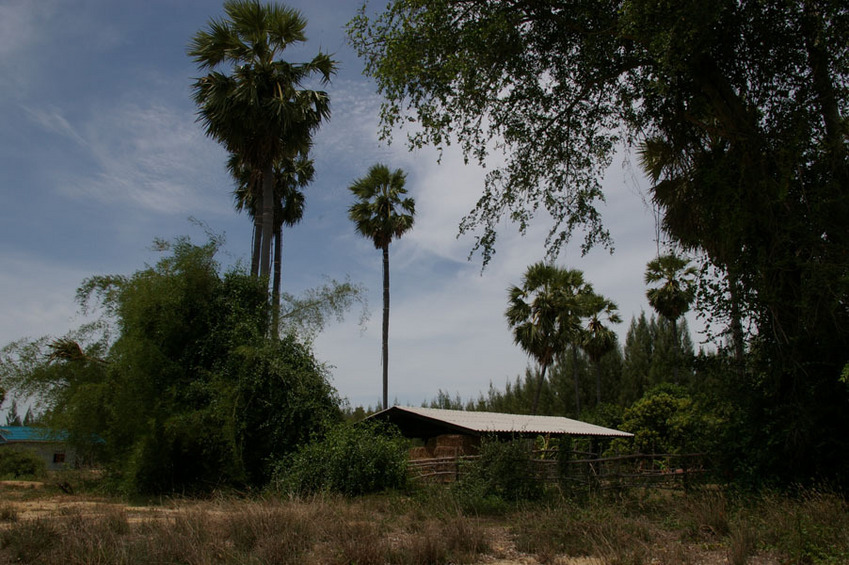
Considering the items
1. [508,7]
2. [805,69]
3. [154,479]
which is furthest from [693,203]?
[154,479]

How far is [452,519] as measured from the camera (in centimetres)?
855

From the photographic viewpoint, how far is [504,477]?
13133 mm

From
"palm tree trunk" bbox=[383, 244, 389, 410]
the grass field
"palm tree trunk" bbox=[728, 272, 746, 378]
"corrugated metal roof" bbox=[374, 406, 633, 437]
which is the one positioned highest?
"palm tree trunk" bbox=[383, 244, 389, 410]

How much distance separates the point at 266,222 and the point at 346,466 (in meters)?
8.46

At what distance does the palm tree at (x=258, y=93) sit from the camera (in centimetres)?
1758

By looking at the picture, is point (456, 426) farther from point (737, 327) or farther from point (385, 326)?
point (385, 326)

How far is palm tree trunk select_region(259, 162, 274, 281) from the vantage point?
57.7ft

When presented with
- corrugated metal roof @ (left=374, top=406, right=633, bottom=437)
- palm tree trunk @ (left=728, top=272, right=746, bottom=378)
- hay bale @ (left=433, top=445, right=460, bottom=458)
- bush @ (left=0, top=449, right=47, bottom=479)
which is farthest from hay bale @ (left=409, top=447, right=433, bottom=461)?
bush @ (left=0, top=449, right=47, bottom=479)

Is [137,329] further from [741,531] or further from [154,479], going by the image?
[741,531]

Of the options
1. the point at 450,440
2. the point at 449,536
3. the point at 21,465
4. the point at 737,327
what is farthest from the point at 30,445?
the point at 737,327

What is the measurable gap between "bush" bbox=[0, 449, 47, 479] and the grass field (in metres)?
18.0

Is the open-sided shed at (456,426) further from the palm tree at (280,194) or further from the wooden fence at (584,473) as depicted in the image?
the palm tree at (280,194)

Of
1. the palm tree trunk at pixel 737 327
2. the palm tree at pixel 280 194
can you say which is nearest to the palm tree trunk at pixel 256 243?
the palm tree at pixel 280 194

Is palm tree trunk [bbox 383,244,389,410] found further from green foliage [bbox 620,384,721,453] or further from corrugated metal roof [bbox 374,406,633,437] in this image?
green foliage [bbox 620,384,721,453]
